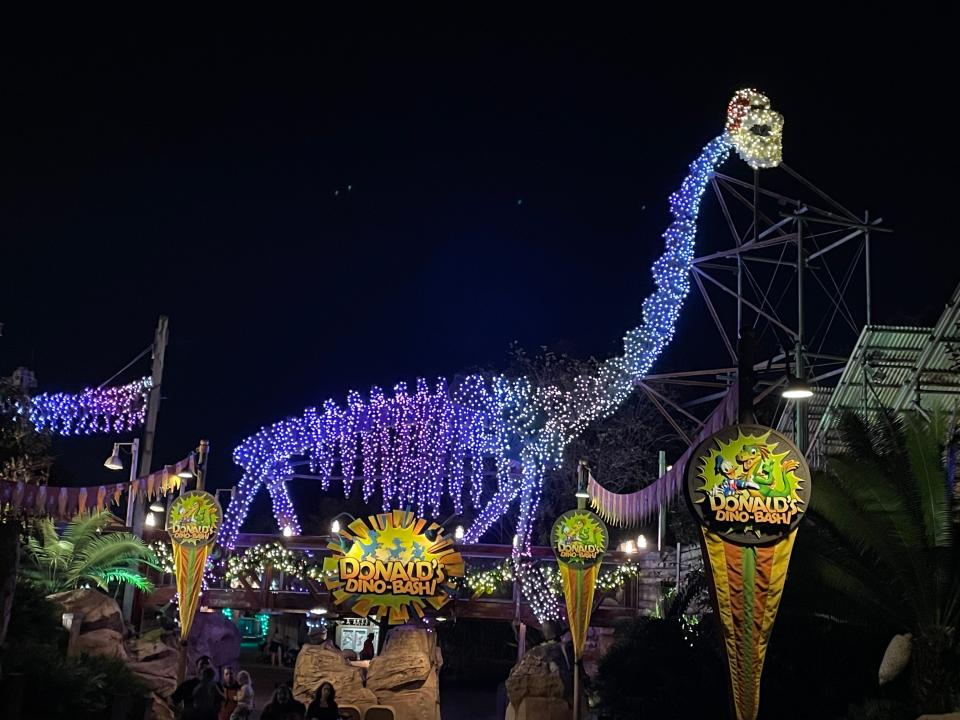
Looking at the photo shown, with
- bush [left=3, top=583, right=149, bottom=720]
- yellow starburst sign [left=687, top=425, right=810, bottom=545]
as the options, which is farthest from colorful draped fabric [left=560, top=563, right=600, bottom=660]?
yellow starburst sign [left=687, top=425, right=810, bottom=545]

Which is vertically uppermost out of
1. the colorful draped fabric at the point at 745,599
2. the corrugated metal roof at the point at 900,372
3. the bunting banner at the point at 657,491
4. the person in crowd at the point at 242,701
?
the corrugated metal roof at the point at 900,372

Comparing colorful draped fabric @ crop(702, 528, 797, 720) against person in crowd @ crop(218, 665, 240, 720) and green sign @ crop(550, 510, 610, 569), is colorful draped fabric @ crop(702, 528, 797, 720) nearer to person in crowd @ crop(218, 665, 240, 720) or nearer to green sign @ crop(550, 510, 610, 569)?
person in crowd @ crop(218, 665, 240, 720)

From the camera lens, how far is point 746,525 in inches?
365

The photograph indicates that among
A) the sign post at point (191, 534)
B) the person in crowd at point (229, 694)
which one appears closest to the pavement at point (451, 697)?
the sign post at point (191, 534)

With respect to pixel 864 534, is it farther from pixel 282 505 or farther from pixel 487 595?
pixel 282 505

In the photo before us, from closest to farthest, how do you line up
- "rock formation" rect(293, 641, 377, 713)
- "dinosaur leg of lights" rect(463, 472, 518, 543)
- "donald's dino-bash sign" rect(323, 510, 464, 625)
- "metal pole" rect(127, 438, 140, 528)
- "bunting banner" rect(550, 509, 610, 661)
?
"donald's dino-bash sign" rect(323, 510, 464, 625), "bunting banner" rect(550, 509, 610, 661), "rock formation" rect(293, 641, 377, 713), "metal pole" rect(127, 438, 140, 528), "dinosaur leg of lights" rect(463, 472, 518, 543)

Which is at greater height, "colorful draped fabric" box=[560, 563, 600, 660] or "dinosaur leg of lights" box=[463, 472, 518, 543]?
"dinosaur leg of lights" box=[463, 472, 518, 543]

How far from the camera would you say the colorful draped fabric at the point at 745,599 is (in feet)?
30.7

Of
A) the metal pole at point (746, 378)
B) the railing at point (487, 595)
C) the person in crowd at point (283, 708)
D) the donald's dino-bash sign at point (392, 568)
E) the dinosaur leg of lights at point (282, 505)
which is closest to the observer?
the metal pole at point (746, 378)

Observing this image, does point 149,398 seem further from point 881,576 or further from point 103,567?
point 881,576

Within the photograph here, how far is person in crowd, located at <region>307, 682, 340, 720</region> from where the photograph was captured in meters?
12.4

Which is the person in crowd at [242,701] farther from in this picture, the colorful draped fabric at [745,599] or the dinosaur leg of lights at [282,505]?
the dinosaur leg of lights at [282,505]

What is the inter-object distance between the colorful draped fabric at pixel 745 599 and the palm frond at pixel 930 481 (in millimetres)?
3069

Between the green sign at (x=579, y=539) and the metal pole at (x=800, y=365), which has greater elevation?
the metal pole at (x=800, y=365)
